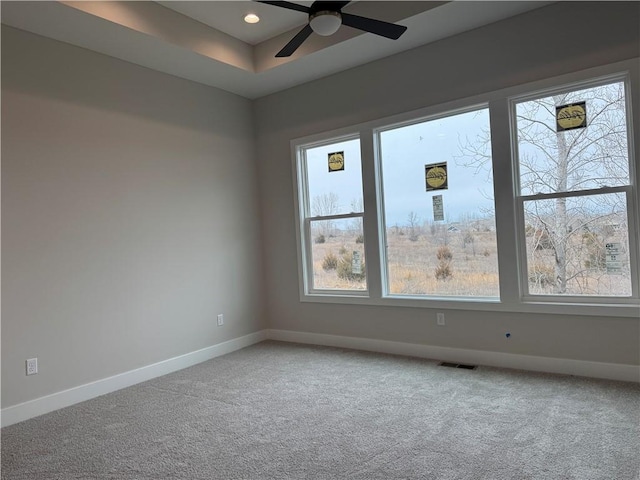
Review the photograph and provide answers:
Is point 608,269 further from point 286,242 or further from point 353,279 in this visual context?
point 286,242

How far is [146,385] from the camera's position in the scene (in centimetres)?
377

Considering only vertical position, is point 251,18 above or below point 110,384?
above

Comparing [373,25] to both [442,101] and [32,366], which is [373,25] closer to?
[442,101]

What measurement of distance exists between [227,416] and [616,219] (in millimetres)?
3283

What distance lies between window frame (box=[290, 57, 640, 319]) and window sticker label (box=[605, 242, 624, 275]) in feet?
0.27

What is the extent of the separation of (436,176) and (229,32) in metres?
2.46

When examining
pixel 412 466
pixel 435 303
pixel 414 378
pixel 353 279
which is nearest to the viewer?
→ pixel 412 466

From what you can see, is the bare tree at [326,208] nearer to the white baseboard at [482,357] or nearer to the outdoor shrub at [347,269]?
the outdoor shrub at [347,269]

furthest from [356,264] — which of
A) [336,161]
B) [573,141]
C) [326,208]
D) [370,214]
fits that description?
[573,141]

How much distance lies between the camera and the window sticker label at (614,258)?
10.6 ft

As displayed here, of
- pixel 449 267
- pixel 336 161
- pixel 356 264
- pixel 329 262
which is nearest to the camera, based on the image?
pixel 449 267

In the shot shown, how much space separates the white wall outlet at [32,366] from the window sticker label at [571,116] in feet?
14.9

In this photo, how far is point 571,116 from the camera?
3410mm

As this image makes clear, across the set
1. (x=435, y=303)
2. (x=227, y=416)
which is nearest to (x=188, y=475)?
(x=227, y=416)
